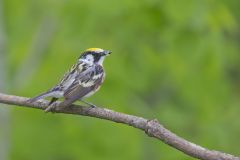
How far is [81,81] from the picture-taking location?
21.1 ft

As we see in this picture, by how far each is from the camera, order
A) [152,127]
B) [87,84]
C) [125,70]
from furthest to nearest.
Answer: [125,70] → [87,84] → [152,127]

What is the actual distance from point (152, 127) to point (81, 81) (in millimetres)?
1568

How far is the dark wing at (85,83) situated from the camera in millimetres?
6012

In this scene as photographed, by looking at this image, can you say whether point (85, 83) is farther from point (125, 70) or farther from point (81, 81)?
point (125, 70)

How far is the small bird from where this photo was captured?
19.4 feet

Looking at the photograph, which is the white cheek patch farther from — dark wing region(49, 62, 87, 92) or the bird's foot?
the bird's foot

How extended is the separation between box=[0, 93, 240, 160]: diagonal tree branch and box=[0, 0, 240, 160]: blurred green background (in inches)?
113

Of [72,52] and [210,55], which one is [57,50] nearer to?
[72,52]

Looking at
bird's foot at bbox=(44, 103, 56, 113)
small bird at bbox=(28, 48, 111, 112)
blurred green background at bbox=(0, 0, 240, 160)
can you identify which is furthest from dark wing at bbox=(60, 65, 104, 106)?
blurred green background at bbox=(0, 0, 240, 160)

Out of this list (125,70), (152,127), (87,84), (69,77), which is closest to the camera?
(152,127)

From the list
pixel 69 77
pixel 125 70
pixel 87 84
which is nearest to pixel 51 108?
pixel 87 84

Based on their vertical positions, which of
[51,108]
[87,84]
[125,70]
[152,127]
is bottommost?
[51,108]

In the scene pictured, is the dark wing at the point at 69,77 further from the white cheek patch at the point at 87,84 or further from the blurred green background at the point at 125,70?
the blurred green background at the point at 125,70

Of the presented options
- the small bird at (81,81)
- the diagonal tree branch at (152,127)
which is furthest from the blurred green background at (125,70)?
the diagonal tree branch at (152,127)
